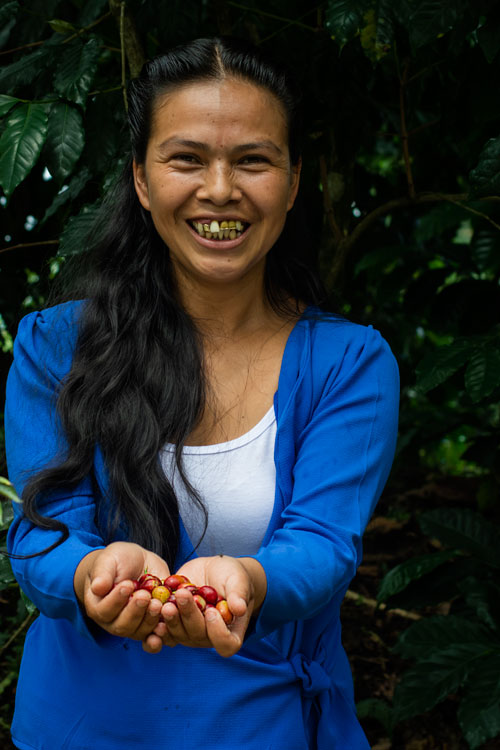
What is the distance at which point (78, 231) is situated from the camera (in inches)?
71.6

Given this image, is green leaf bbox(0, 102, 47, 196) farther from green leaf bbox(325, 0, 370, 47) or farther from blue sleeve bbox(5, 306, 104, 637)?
green leaf bbox(325, 0, 370, 47)

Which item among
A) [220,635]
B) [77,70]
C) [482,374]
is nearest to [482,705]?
[482,374]

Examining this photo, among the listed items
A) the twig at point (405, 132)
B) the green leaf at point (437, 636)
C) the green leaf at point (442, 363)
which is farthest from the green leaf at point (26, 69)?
the green leaf at point (437, 636)

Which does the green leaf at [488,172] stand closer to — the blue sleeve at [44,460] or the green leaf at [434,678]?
the blue sleeve at [44,460]

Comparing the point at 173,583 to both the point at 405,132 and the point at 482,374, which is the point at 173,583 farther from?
the point at 405,132

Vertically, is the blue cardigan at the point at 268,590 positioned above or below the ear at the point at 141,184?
below

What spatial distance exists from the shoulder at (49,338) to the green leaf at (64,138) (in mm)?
327

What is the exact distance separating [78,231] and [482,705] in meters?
1.35

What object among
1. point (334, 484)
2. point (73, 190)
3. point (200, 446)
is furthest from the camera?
point (73, 190)

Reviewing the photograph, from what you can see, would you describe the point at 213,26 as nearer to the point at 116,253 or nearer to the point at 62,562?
the point at 116,253

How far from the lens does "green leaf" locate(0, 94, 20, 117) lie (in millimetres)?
1736

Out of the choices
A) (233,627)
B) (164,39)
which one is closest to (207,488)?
(233,627)

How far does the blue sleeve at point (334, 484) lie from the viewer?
1261 mm

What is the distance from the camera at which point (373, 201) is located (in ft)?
8.27
